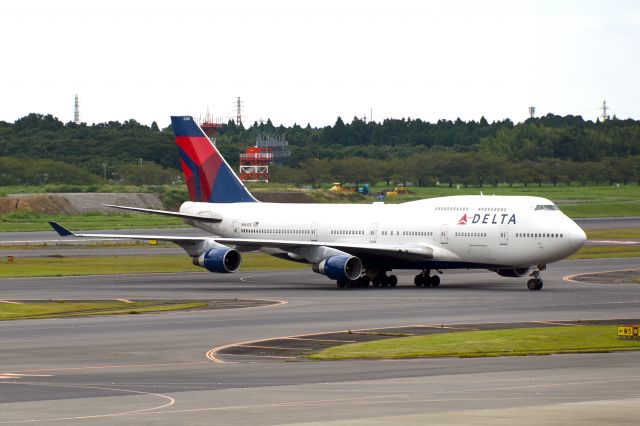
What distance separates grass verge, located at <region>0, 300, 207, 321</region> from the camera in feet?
188

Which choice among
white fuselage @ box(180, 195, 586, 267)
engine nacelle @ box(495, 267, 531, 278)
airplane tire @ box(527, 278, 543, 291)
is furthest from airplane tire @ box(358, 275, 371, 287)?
airplane tire @ box(527, 278, 543, 291)

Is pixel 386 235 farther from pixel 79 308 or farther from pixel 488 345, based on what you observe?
pixel 488 345

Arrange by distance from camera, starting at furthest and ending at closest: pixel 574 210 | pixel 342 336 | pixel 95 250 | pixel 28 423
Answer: pixel 574 210 < pixel 95 250 < pixel 342 336 < pixel 28 423

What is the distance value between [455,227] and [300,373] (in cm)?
3511

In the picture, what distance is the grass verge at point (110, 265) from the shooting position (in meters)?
83.8

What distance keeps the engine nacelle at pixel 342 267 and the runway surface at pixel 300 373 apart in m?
5.01

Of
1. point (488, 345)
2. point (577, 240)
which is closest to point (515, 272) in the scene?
point (577, 240)

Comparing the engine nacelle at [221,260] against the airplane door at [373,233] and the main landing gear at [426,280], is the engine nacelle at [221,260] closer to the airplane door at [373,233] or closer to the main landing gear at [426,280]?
the airplane door at [373,233]

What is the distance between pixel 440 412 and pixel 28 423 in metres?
8.75

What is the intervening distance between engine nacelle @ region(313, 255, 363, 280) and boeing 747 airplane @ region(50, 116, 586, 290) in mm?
Answer: 54

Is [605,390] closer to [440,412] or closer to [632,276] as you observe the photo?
[440,412]

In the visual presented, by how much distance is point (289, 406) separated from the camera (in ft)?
99.6

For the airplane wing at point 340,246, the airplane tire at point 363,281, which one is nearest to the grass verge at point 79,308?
the airplane wing at point 340,246

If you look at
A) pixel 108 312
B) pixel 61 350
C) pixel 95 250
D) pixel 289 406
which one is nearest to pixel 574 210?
pixel 95 250
